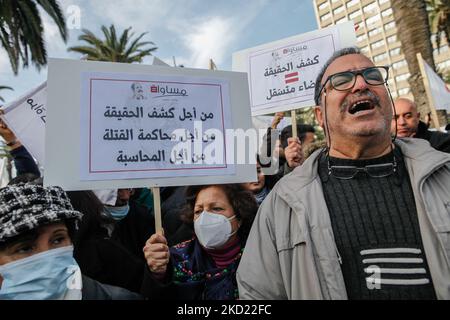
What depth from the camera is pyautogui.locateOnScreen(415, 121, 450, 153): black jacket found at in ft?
A: 8.84

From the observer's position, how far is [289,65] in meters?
2.87

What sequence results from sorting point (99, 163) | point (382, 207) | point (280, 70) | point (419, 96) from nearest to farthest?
point (382, 207) < point (99, 163) < point (280, 70) < point (419, 96)

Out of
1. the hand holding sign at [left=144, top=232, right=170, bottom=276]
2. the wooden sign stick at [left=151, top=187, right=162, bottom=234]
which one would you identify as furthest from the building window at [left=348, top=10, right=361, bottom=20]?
the hand holding sign at [left=144, top=232, right=170, bottom=276]

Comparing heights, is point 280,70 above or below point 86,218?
above

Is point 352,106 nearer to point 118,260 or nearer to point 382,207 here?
point 382,207

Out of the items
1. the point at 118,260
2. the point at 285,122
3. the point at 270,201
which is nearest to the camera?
the point at 270,201

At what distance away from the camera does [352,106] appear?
1.68 m

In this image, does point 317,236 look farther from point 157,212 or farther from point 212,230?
point 157,212

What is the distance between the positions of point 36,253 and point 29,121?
134 centimetres

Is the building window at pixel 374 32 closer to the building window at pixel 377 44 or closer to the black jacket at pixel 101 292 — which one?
the building window at pixel 377 44

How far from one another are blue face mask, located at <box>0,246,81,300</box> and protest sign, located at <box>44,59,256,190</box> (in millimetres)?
361

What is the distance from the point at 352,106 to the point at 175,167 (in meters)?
0.97

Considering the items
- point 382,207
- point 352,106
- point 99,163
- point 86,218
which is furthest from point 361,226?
point 86,218

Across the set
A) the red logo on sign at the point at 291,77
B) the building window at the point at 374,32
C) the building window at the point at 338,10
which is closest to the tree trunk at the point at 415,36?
the red logo on sign at the point at 291,77
